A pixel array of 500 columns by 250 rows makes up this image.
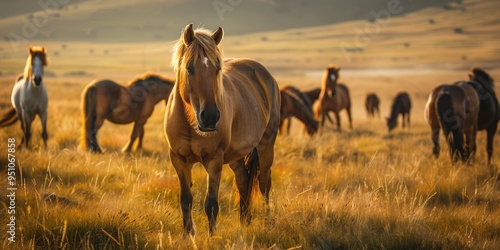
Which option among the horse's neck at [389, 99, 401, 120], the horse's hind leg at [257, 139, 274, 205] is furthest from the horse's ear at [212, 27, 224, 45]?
the horse's neck at [389, 99, 401, 120]

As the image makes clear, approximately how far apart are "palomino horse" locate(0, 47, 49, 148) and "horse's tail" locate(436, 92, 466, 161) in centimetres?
743

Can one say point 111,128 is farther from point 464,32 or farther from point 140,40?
point 140,40

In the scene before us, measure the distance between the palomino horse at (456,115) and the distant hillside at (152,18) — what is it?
14656 centimetres

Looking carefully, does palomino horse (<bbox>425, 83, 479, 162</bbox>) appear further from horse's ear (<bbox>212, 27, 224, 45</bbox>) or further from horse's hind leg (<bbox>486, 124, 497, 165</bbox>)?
horse's ear (<bbox>212, 27, 224, 45</bbox>)

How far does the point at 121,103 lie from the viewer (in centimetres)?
1007

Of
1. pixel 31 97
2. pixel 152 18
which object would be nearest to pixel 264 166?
pixel 31 97

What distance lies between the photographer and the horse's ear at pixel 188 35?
12.8 ft

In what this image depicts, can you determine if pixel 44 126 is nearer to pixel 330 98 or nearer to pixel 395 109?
pixel 330 98

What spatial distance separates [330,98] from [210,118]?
47.2 ft

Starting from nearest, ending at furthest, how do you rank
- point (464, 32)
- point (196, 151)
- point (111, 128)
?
point (196, 151) < point (111, 128) < point (464, 32)

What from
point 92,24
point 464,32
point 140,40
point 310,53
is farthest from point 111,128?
point 92,24

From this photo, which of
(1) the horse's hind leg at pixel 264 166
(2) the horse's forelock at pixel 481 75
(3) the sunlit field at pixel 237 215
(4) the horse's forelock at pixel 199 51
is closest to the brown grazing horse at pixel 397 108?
(2) the horse's forelock at pixel 481 75

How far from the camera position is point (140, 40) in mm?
159250

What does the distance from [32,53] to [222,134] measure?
6526 millimetres
